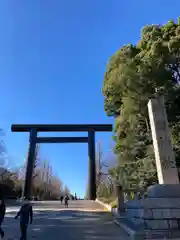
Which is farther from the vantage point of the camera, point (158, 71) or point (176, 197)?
point (158, 71)

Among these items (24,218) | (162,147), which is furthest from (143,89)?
(24,218)

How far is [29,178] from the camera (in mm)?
Result: 29031

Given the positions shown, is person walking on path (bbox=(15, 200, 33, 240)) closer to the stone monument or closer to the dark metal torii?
the stone monument

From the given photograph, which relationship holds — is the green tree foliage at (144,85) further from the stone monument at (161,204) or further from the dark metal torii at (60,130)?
the dark metal torii at (60,130)

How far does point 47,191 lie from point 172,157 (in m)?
46.8

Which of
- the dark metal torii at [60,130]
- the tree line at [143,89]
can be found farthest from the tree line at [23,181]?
the tree line at [143,89]

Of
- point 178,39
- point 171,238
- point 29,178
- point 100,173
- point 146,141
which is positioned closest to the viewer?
point 171,238

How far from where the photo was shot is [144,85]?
1652 centimetres

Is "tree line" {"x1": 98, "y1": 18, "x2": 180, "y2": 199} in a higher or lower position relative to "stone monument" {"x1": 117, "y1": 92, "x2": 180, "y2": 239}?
higher

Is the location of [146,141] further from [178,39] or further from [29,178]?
[29,178]

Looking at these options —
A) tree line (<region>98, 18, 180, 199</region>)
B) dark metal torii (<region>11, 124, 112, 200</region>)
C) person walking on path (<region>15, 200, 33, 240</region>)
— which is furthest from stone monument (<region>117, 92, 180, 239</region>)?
dark metal torii (<region>11, 124, 112, 200</region>)

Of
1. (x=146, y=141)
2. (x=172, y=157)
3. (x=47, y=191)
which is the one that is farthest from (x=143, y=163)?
(x=47, y=191)

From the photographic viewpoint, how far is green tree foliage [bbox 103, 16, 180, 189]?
15758 mm

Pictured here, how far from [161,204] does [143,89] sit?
903cm
